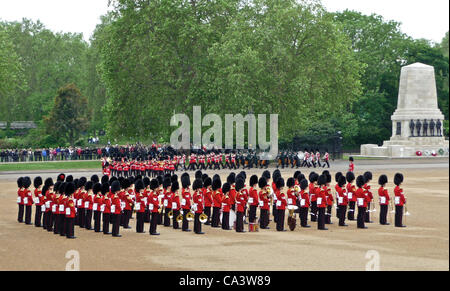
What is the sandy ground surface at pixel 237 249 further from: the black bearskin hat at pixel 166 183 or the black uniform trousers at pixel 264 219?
the black bearskin hat at pixel 166 183

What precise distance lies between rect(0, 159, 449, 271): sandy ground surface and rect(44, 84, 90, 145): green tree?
2073 inches

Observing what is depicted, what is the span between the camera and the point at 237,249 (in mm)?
14938

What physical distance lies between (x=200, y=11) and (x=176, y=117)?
883 cm

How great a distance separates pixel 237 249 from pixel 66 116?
59.9 metres

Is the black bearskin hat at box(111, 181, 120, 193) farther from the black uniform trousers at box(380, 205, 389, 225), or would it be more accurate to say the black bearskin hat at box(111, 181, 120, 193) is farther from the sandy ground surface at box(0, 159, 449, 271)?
the black uniform trousers at box(380, 205, 389, 225)

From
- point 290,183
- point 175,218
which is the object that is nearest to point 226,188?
point 175,218

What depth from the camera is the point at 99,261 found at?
1355cm

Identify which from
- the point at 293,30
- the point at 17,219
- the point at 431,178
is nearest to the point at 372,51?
the point at 293,30

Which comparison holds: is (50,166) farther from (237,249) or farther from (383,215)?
(237,249)

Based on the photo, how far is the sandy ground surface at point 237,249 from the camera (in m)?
13.0

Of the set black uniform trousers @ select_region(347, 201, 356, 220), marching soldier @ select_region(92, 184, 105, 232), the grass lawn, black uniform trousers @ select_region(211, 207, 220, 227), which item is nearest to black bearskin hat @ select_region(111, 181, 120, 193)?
marching soldier @ select_region(92, 184, 105, 232)

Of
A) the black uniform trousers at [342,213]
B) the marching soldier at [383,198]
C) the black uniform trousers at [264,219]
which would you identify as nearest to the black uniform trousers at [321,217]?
the black uniform trousers at [342,213]

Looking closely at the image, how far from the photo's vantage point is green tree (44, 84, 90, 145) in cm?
7175

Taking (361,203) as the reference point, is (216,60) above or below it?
above
